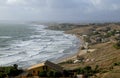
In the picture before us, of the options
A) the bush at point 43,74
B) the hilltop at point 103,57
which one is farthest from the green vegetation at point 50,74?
the hilltop at point 103,57

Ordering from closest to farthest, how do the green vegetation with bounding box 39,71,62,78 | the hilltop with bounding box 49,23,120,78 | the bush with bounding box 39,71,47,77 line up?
the green vegetation with bounding box 39,71,62,78
the bush with bounding box 39,71,47,77
the hilltop with bounding box 49,23,120,78

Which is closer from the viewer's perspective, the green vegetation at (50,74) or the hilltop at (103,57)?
the green vegetation at (50,74)

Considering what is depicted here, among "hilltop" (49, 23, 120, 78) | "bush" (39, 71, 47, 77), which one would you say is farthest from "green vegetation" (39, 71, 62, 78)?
"hilltop" (49, 23, 120, 78)

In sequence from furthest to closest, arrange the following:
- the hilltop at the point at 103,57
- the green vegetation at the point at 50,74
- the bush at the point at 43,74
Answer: the hilltop at the point at 103,57 < the bush at the point at 43,74 < the green vegetation at the point at 50,74

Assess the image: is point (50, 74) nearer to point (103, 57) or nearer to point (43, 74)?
point (43, 74)

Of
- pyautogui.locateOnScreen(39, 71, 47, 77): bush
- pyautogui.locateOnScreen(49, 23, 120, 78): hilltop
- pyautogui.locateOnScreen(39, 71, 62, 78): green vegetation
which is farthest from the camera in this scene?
pyautogui.locateOnScreen(49, 23, 120, 78): hilltop

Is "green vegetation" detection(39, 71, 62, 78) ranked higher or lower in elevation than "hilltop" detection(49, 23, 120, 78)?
higher

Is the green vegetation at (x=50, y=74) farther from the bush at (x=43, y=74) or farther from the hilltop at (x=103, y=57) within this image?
the hilltop at (x=103, y=57)

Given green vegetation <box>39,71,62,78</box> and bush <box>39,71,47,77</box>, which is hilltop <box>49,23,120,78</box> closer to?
green vegetation <box>39,71,62,78</box>

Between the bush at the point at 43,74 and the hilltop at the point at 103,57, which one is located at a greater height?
the bush at the point at 43,74

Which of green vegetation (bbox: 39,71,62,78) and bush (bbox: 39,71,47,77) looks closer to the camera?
green vegetation (bbox: 39,71,62,78)

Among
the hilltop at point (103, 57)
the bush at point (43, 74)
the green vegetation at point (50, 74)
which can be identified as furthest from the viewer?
the hilltop at point (103, 57)
